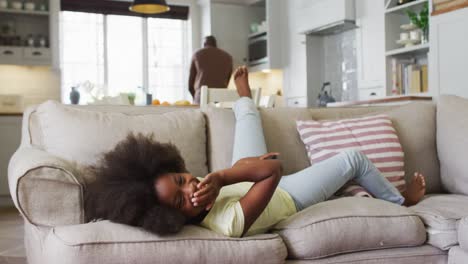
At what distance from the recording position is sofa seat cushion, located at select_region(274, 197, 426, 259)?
1.76 m

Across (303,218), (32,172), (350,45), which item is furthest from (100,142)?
(350,45)

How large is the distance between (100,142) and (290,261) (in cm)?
83

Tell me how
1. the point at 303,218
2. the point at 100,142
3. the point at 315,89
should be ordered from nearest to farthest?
the point at 303,218 < the point at 100,142 < the point at 315,89

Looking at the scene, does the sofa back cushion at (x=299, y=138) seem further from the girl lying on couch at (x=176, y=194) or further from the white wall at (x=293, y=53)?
the white wall at (x=293, y=53)

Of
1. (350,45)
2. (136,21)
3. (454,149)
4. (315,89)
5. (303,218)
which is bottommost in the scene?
(303,218)

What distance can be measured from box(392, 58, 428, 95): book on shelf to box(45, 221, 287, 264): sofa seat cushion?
4.00 meters

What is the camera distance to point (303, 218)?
1836mm

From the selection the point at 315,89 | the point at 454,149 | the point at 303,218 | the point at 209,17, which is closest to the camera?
the point at 303,218

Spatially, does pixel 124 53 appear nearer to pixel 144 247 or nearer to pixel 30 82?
pixel 30 82

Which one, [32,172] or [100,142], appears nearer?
[32,172]

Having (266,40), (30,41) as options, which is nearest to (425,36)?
(266,40)

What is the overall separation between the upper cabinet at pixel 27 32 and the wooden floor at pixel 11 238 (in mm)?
2109

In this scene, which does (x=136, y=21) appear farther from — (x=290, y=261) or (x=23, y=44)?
(x=290, y=261)

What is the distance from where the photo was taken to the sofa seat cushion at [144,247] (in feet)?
4.88
